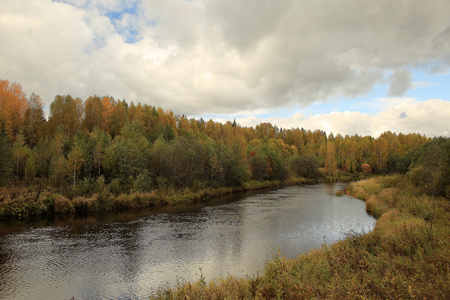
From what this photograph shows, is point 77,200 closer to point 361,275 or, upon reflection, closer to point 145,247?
point 145,247

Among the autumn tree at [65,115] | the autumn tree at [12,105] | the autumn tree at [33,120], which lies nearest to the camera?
the autumn tree at [12,105]

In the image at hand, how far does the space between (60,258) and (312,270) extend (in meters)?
16.9

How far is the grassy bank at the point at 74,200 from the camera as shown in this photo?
2955 centimetres

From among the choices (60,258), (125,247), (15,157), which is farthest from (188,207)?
(15,157)

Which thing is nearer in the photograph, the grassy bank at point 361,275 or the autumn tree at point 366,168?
the grassy bank at point 361,275

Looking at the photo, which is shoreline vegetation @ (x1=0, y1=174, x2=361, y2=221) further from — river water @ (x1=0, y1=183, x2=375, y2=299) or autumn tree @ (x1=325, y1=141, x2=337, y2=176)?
autumn tree @ (x1=325, y1=141, x2=337, y2=176)

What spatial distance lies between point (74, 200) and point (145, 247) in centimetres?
1815

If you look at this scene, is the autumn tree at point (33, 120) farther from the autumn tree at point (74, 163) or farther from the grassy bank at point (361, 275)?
the grassy bank at point (361, 275)

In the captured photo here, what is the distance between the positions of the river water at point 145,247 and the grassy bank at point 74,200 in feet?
9.71

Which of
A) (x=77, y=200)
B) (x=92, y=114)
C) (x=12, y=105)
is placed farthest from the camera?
(x=92, y=114)

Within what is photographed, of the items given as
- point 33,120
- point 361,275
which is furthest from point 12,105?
point 361,275

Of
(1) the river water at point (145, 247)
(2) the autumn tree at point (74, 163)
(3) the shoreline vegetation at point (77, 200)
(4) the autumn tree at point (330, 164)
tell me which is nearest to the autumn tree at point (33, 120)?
(2) the autumn tree at point (74, 163)

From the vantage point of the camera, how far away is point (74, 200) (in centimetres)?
3356

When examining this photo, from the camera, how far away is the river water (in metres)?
14.9
